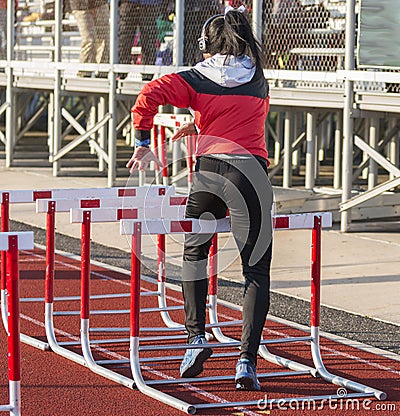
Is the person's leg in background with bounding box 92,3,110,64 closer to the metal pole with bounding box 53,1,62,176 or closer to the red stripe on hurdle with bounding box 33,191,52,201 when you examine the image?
the metal pole with bounding box 53,1,62,176

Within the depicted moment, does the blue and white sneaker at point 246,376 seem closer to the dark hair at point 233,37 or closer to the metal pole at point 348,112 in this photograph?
the dark hair at point 233,37

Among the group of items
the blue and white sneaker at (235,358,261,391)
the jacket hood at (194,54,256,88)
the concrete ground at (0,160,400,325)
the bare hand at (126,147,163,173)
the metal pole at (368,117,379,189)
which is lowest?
the concrete ground at (0,160,400,325)

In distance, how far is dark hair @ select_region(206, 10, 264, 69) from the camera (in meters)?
6.52

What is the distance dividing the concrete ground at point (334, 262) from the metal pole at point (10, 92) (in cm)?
542

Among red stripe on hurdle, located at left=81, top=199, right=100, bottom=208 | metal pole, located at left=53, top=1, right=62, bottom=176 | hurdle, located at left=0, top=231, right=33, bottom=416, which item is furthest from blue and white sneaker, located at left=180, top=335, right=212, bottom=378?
metal pole, located at left=53, top=1, right=62, bottom=176

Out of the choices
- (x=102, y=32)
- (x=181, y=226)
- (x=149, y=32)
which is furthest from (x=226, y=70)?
(x=102, y=32)

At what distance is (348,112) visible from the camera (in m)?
12.9

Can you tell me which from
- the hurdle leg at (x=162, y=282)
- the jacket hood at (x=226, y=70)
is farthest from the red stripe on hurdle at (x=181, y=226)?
the hurdle leg at (x=162, y=282)

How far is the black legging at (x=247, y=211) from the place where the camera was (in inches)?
257

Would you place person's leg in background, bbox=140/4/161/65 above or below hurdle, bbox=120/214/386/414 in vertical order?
above

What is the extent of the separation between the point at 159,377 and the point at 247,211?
1218 millimetres

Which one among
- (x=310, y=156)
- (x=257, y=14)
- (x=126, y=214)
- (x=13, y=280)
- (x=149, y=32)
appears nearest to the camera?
(x=13, y=280)

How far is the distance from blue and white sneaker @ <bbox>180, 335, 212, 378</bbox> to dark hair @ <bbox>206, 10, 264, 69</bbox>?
1.72m

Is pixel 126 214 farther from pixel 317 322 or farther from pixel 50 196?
pixel 317 322
